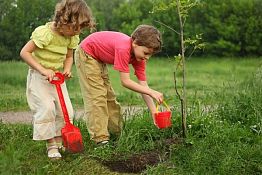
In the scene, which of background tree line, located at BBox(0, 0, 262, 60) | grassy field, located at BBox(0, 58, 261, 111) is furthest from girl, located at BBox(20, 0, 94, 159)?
background tree line, located at BBox(0, 0, 262, 60)

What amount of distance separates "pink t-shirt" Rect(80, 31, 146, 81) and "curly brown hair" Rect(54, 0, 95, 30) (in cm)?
30

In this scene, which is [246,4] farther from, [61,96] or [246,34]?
[61,96]

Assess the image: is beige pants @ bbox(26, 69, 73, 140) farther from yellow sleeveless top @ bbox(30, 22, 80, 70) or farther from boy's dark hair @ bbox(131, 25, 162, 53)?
boy's dark hair @ bbox(131, 25, 162, 53)

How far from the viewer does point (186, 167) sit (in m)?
3.95

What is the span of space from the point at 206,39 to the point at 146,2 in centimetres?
362

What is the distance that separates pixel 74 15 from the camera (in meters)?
4.12

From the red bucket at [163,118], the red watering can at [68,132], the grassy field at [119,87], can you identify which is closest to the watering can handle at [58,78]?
the red watering can at [68,132]

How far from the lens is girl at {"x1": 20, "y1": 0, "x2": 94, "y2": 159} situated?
13.5ft

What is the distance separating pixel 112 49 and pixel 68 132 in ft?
2.78

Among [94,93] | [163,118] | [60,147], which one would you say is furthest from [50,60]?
[163,118]

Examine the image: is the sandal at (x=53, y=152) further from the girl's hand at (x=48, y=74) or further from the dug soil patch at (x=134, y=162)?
the girl's hand at (x=48, y=74)

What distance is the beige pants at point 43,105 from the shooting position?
13.6 ft

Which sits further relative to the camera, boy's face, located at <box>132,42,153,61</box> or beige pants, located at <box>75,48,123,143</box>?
beige pants, located at <box>75,48,123,143</box>

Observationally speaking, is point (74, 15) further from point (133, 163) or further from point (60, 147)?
point (133, 163)
